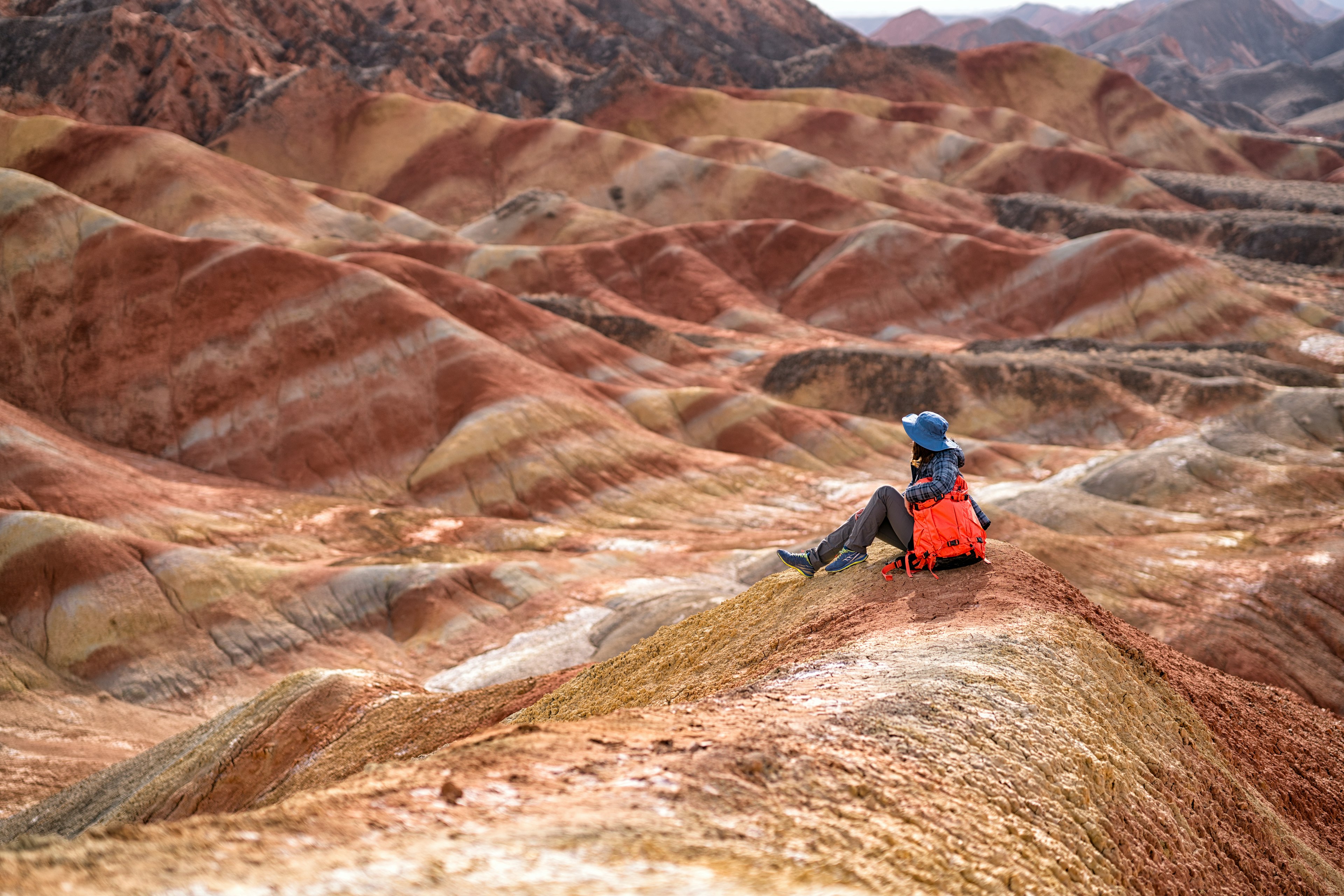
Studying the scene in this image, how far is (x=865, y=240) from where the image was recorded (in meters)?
70.1

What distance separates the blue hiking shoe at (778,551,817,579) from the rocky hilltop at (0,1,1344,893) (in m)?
0.41

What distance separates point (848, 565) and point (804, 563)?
50 cm

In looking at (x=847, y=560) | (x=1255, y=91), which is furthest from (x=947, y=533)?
(x=1255, y=91)

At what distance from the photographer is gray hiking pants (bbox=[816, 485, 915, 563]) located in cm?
954

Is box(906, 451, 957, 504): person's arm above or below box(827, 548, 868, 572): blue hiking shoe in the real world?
above

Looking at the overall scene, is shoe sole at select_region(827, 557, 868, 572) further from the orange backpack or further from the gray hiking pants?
the orange backpack

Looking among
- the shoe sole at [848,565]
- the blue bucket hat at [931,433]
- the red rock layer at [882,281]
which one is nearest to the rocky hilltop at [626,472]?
the shoe sole at [848,565]

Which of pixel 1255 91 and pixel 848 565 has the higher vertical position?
pixel 1255 91

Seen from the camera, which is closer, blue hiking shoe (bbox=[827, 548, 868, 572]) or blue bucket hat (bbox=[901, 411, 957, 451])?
blue bucket hat (bbox=[901, 411, 957, 451])

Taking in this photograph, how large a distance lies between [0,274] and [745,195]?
57.0 metres

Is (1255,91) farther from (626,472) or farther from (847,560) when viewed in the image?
(847,560)

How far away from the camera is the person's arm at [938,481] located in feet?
30.2

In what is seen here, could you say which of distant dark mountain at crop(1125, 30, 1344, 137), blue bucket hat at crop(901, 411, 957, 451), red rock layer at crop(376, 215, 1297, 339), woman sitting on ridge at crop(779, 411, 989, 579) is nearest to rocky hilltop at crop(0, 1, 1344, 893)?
red rock layer at crop(376, 215, 1297, 339)

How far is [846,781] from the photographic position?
5.58 metres
